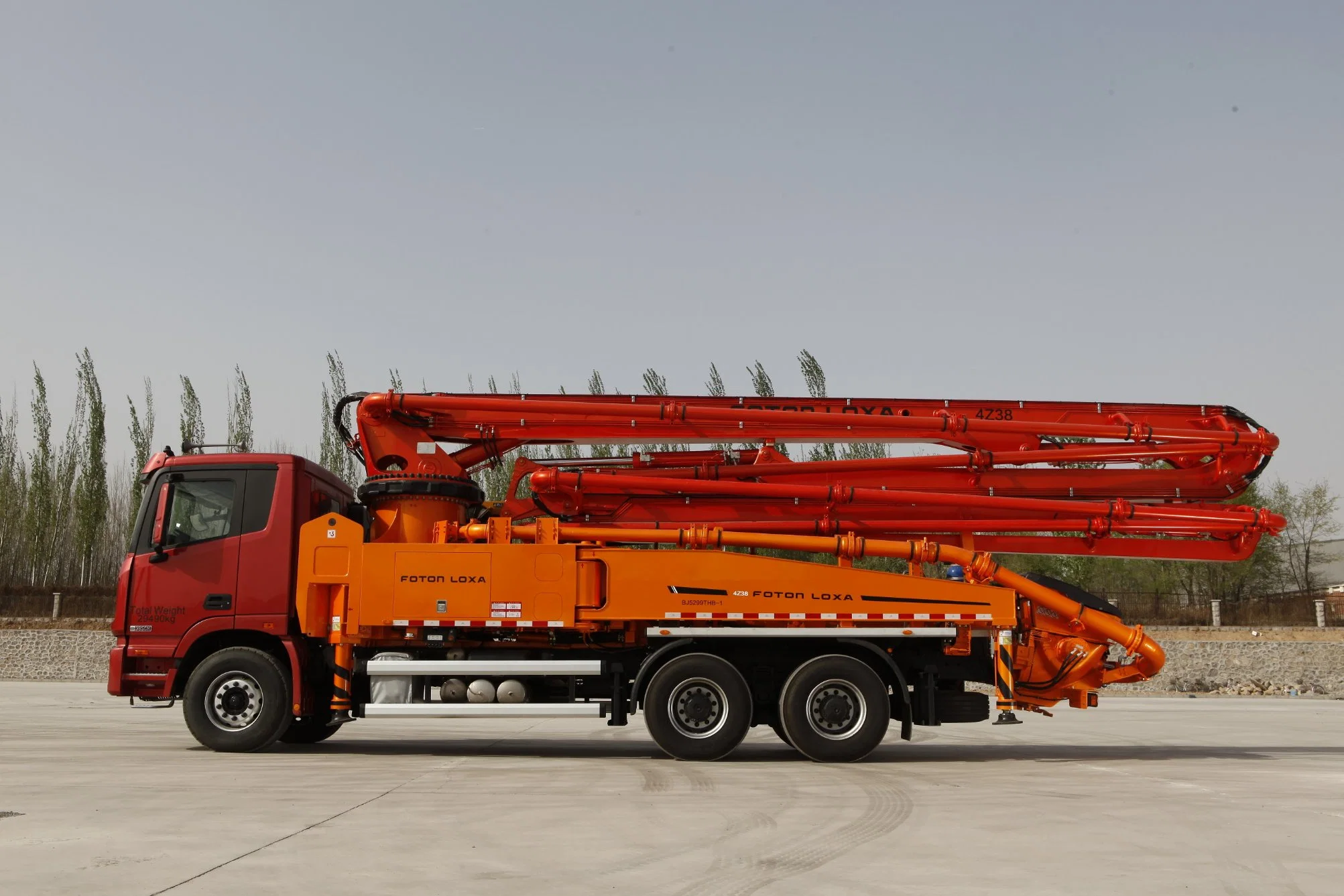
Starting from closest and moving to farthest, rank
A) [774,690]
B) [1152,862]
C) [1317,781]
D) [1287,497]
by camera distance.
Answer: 1. [1152,862]
2. [1317,781]
3. [774,690]
4. [1287,497]

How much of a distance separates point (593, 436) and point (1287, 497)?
51446 mm

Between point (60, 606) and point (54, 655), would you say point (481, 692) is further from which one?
point (60, 606)

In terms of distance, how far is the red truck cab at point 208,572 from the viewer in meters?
11.4

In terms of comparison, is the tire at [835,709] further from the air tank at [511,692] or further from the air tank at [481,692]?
the air tank at [481,692]

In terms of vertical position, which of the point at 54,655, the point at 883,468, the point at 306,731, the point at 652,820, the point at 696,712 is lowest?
the point at 54,655

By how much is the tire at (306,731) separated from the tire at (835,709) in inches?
214

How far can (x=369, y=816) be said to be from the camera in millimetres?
7238

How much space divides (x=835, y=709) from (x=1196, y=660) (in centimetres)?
2859

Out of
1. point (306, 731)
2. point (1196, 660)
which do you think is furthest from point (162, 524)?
point (1196, 660)

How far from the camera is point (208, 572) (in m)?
11.5

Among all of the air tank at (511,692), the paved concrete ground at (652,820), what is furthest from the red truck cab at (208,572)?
the air tank at (511,692)

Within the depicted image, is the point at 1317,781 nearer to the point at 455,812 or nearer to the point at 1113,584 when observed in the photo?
the point at 455,812

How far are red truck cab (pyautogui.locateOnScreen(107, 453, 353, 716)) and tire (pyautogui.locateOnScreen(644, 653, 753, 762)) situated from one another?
3715 mm

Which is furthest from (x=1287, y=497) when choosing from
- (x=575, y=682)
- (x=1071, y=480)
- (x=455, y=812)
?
(x=455, y=812)
